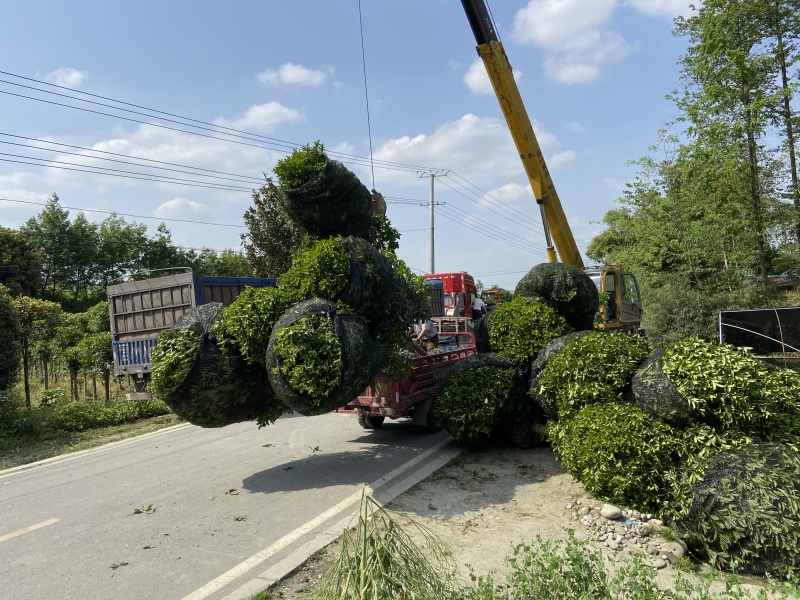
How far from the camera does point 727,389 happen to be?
483cm

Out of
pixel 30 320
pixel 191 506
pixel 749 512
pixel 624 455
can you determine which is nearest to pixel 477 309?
pixel 30 320

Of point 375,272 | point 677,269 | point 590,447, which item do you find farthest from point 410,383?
point 677,269

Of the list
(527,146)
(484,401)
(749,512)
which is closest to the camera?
(749,512)

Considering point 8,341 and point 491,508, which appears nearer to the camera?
point 491,508

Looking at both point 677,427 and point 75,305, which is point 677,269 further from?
point 75,305

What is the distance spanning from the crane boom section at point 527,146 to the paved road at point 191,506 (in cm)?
761

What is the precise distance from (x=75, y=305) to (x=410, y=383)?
33.2 m

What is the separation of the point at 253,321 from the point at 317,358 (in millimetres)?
990

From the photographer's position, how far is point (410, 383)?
812cm

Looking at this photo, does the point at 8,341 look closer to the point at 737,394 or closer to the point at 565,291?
the point at 565,291

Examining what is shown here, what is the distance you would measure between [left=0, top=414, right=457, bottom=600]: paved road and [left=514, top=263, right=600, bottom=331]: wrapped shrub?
2712 mm

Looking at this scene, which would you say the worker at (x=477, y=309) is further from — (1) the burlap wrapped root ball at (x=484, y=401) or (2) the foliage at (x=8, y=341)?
(2) the foliage at (x=8, y=341)

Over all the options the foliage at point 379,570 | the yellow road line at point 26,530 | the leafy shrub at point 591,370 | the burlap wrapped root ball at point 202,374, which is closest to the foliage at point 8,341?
the yellow road line at point 26,530

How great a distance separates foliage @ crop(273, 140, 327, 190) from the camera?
6.53 meters
